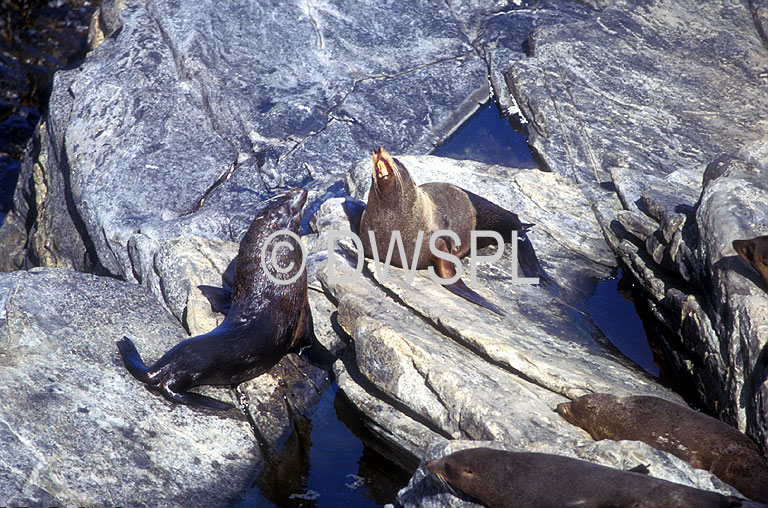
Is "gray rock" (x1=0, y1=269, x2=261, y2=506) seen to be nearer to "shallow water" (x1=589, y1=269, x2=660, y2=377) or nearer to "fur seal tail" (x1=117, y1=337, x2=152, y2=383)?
"fur seal tail" (x1=117, y1=337, x2=152, y2=383)

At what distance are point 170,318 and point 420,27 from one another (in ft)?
20.7

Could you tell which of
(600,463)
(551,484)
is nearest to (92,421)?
(551,484)

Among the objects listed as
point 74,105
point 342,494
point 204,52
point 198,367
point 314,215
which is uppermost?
point 204,52

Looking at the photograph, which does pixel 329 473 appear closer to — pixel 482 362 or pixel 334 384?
pixel 334 384

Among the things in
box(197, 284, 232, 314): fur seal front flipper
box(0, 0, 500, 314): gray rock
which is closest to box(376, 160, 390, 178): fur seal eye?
box(197, 284, 232, 314): fur seal front flipper

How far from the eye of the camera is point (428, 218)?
663cm

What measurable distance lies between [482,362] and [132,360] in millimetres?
2726

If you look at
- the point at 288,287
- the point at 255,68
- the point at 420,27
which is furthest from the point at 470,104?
the point at 288,287

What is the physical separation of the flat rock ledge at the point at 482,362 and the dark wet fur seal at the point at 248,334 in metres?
0.42

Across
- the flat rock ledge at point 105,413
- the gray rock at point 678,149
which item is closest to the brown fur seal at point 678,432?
the gray rock at point 678,149

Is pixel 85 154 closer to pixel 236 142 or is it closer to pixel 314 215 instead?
pixel 236 142

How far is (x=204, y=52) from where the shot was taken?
30.3 ft

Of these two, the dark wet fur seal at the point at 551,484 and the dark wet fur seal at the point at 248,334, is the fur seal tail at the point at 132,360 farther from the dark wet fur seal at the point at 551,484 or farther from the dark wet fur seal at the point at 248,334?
the dark wet fur seal at the point at 551,484

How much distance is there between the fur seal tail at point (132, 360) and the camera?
5.24m
